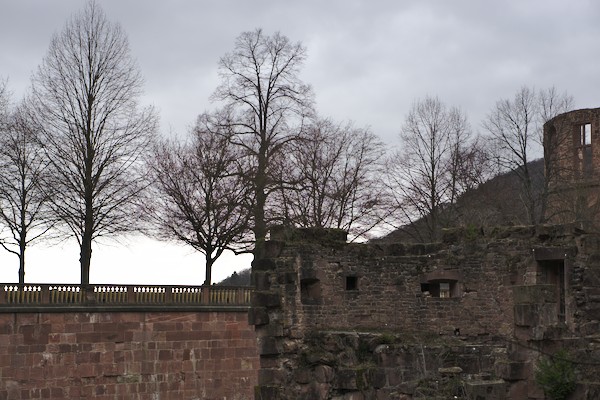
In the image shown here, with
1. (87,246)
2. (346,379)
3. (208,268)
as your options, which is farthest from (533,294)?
(208,268)

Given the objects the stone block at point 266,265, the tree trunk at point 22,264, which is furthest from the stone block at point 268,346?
the tree trunk at point 22,264

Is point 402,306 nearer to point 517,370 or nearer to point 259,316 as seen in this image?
point 259,316

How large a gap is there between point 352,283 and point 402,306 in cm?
126

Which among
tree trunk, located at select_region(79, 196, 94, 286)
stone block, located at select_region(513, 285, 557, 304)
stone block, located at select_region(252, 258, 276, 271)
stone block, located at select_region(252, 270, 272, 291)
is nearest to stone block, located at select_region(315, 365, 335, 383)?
stone block, located at select_region(252, 270, 272, 291)

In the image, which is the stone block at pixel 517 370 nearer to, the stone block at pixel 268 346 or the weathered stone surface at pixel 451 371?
the weathered stone surface at pixel 451 371

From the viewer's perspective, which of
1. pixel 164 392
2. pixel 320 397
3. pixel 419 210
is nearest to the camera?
pixel 320 397

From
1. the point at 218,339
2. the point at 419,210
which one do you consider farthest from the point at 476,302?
the point at 419,210

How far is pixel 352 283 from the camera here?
73.7ft

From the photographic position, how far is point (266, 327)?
21141 mm

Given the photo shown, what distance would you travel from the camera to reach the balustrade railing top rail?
25781 millimetres

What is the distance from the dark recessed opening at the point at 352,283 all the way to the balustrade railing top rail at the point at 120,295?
8.00m

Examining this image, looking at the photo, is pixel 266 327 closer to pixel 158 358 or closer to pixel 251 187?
pixel 158 358

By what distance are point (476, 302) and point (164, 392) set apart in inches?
424

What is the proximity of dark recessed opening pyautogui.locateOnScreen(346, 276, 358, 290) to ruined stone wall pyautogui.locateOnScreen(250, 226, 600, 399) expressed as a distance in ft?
0.09
